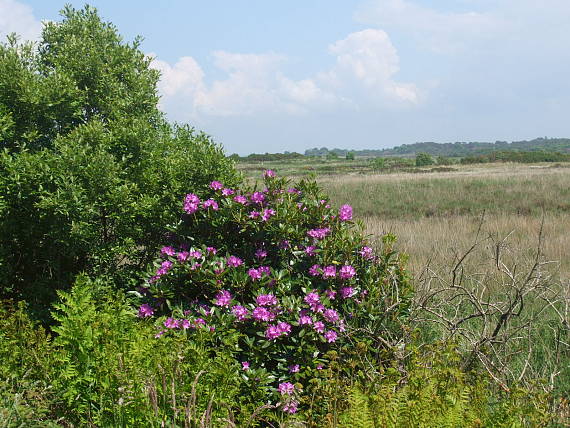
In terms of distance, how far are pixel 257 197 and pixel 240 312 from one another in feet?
3.85

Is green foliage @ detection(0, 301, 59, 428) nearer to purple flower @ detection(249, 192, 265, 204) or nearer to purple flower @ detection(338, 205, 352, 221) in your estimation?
purple flower @ detection(249, 192, 265, 204)

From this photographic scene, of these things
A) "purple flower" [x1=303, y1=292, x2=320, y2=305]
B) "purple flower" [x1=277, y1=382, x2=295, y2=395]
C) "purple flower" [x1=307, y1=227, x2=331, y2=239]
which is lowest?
"purple flower" [x1=277, y1=382, x2=295, y2=395]

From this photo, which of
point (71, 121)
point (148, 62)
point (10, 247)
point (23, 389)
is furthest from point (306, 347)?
point (148, 62)

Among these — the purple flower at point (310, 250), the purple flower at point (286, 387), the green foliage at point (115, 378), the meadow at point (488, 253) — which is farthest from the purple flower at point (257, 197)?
the purple flower at point (286, 387)

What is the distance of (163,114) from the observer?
6.86m

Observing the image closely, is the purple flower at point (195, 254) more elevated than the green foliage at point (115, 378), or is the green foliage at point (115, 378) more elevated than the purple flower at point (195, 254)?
the purple flower at point (195, 254)

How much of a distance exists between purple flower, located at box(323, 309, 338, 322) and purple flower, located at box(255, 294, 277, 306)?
17.2 inches

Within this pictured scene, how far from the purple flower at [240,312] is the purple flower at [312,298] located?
50 centimetres

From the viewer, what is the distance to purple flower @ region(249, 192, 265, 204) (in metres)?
4.88

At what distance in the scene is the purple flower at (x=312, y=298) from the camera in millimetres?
4238

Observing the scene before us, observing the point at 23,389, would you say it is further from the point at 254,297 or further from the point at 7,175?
the point at 7,175

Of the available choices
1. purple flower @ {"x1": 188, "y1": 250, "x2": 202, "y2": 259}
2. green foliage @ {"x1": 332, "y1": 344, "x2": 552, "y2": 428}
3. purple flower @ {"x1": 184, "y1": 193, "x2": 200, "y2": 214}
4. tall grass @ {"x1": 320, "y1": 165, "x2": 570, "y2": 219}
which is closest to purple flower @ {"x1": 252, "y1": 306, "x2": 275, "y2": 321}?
purple flower @ {"x1": 188, "y1": 250, "x2": 202, "y2": 259}

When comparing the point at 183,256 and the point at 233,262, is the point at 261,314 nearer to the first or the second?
the point at 233,262

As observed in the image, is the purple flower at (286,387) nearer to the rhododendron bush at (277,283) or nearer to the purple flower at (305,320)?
the rhododendron bush at (277,283)
